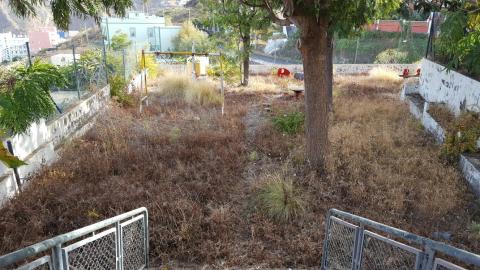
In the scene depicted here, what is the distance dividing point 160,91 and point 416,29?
3086 cm

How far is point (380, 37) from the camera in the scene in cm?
3428

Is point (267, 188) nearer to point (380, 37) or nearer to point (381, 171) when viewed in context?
point (381, 171)

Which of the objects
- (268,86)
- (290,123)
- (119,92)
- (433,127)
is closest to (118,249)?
(290,123)

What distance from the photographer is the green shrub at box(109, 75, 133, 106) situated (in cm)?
1183

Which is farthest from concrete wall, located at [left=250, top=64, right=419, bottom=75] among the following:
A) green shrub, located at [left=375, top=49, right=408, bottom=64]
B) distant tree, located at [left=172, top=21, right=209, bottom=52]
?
distant tree, located at [left=172, top=21, right=209, bottom=52]

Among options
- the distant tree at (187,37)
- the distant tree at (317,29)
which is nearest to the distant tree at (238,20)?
the distant tree at (317,29)

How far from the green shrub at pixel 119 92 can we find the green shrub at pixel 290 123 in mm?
5184

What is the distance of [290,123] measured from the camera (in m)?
9.04

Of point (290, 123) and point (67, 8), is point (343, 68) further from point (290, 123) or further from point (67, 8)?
point (67, 8)

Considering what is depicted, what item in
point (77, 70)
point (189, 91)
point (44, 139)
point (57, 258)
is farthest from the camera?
point (189, 91)

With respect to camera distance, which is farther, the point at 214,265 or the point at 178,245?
the point at 178,245

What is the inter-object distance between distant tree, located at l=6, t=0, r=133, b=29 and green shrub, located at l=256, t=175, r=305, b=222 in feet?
10.8

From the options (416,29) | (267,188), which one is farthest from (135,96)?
(416,29)

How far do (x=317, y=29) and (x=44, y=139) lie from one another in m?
5.31
